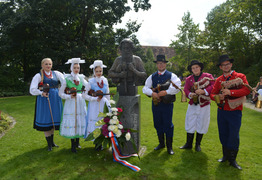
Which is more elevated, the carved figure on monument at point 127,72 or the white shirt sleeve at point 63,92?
the carved figure on monument at point 127,72

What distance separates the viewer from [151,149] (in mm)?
4902

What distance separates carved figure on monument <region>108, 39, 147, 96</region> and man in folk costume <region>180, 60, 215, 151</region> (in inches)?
47.1

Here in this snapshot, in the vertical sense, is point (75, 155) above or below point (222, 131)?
below

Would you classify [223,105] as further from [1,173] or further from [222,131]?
[1,173]

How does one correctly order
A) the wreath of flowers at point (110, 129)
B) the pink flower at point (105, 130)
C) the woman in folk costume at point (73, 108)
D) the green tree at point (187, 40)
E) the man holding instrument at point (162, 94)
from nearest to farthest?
1. the wreath of flowers at point (110, 129)
2. the pink flower at point (105, 130)
3. the man holding instrument at point (162, 94)
4. the woman in folk costume at point (73, 108)
5. the green tree at point (187, 40)

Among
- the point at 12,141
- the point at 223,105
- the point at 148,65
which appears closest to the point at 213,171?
the point at 223,105

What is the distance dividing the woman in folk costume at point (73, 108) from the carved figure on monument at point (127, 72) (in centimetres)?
92

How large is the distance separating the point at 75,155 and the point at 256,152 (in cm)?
453

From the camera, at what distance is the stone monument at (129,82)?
4352mm

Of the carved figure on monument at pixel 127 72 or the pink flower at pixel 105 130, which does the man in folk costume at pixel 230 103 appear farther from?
the pink flower at pixel 105 130

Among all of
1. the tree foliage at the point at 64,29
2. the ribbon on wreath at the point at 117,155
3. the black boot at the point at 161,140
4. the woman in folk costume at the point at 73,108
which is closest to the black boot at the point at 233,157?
the black boot at the point at 161,140

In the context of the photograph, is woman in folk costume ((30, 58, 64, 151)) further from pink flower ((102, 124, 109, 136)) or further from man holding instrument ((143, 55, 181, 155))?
man holding instrument ((143, 55, 181, 155))

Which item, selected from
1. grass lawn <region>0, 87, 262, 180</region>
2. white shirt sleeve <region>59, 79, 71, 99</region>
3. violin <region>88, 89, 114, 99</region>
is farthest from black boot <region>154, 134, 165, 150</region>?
white shirt sleeve <region>59, 79, 71, 99</region>

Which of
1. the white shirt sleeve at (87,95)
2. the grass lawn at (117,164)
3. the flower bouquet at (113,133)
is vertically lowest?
the grass lawn at (117,164)
